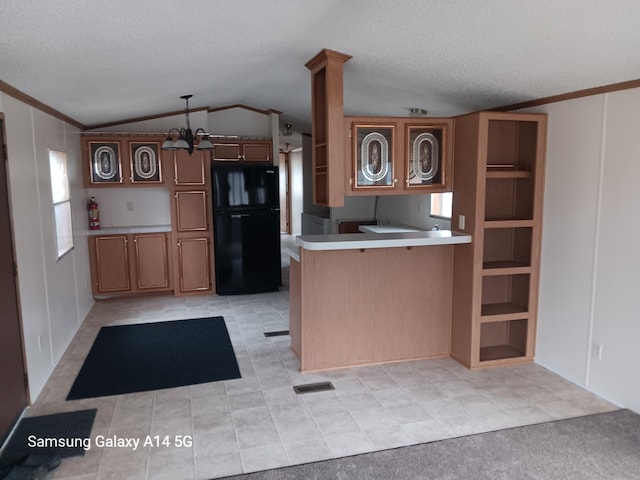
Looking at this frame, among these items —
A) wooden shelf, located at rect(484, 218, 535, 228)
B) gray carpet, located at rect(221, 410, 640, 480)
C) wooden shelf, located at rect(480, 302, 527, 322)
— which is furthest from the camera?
wooden shelf, located at rect(480, 302, 527, 322)

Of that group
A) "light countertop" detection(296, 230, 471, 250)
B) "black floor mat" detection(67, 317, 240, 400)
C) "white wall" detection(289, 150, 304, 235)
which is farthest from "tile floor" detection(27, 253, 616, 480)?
"white wall" detection(289, 150, 304, 235)

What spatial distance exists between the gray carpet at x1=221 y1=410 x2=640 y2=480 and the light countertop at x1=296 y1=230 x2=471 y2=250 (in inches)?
54.9

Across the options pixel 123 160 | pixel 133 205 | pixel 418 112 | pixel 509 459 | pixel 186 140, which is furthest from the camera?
pixel 133 205

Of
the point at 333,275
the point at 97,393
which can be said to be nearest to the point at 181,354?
the point at 97,393

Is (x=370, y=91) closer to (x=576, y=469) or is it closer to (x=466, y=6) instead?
(x=466, y=6)

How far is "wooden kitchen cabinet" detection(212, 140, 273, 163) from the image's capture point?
633 cm

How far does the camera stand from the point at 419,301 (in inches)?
155

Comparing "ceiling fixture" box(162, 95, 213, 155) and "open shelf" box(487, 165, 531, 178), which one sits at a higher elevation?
"ceiling fixture" box(162, 95, 213, 155)

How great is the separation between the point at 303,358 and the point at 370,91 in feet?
7.79

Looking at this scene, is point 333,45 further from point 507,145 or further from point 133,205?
point 133,205

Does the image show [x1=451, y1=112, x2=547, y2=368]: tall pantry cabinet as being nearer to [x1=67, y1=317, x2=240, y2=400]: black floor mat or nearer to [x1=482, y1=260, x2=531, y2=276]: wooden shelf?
[x1=482, y1=260, x2=531, y2=276]: wooden shelf

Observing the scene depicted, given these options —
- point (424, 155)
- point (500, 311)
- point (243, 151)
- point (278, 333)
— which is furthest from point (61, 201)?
point (500, 311)

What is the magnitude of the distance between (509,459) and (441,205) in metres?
3.31

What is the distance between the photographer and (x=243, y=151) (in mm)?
6422
